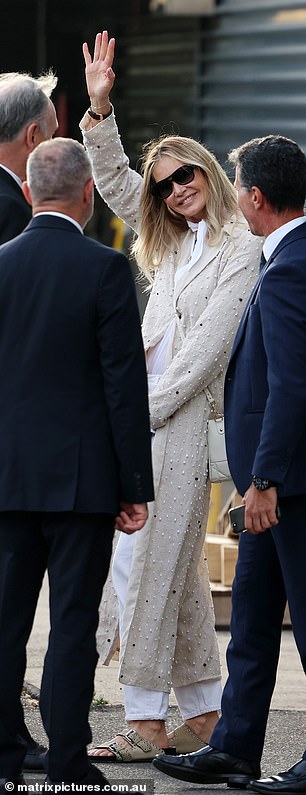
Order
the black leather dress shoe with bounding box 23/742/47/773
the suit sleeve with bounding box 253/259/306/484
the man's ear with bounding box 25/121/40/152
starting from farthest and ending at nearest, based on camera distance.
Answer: the man's ear with bounding box 25/121/40/152
the black leather dress shoe with bounding box 23/742/47/773
the suit sleeve with bounding box 253/259/306/484

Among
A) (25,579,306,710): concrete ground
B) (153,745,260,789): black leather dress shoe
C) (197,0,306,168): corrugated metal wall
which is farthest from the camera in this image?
(197,0,306,168): corrugated metal wall

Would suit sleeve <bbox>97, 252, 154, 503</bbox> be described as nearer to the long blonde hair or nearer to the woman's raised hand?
the long blonde hair

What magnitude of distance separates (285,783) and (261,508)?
0.79 m

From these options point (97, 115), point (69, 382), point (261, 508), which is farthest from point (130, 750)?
point (97, 115)

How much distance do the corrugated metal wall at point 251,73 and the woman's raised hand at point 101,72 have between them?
477cm

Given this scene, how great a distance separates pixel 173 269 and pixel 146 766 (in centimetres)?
157

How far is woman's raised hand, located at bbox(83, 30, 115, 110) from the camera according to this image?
183 inches

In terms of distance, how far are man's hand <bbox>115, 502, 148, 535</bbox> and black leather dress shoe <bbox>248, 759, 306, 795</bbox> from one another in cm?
86

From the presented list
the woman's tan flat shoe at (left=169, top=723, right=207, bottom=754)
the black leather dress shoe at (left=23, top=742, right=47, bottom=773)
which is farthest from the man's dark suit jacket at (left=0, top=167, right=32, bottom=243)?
the woman's tan flat shoe at (left=169, top=723, right=207, bottom=754)

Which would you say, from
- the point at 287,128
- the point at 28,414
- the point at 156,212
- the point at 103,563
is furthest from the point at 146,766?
the point at 287,128

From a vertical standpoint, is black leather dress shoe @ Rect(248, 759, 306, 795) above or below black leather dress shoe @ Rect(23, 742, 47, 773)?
above

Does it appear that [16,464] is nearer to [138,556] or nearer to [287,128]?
[138,556]

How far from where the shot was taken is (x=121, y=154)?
4.79 m

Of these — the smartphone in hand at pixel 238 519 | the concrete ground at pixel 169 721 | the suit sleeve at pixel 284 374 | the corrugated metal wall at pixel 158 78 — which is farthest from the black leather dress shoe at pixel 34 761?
the corrugated metal wall at pixel 158 78
